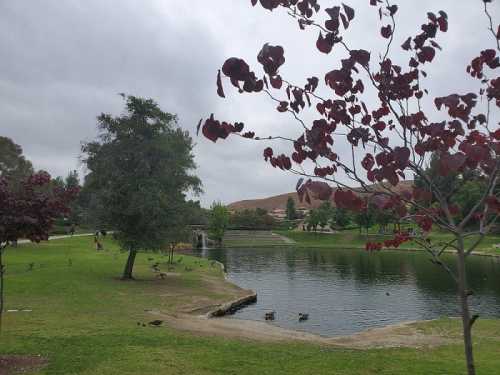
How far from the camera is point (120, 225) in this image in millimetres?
30234

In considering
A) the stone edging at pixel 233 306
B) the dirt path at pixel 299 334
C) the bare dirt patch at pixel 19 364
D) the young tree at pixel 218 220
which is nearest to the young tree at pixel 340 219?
the young tree at pixel 218 220

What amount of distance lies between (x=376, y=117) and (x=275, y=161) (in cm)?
138

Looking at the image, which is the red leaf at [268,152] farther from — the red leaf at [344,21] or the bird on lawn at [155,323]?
the bird on lawn at [155,323]

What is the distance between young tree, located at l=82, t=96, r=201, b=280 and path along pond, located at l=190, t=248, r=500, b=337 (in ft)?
27.6

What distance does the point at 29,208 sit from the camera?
11070 millimetres

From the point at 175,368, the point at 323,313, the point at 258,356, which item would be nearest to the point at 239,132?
the point at 175,368

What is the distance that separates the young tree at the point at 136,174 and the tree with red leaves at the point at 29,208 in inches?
670

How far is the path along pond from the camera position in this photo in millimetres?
26656

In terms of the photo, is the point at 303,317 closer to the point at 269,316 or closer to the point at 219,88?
the point at 269,316

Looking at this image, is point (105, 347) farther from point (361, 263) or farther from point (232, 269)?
point (361, 263)

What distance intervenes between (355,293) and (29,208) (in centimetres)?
2902

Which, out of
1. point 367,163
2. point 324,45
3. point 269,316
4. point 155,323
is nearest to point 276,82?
point 324,45

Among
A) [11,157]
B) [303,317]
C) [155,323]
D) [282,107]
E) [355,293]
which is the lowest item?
[303,317]

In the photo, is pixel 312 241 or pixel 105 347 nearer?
pixel 105 347
